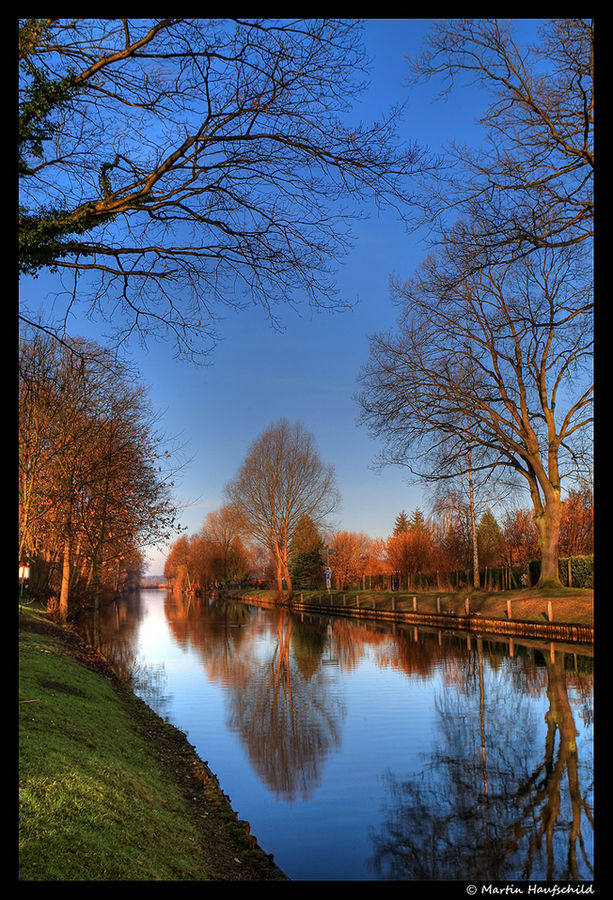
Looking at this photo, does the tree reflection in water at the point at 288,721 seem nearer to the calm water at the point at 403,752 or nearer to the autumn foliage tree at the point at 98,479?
the calm water at the point at 403,752

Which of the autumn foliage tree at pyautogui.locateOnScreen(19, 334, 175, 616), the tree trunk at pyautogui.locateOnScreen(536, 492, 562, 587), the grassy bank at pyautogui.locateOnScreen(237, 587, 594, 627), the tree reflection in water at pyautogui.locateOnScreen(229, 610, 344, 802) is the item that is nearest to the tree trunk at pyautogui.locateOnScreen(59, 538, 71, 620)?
the autumn foliage tree at pyautogui.locateOnScreen(19, 334, 175, 616)

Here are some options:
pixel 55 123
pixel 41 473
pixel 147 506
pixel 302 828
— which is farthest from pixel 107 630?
pixel 55 123

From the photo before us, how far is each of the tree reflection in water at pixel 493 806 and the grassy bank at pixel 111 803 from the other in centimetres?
164

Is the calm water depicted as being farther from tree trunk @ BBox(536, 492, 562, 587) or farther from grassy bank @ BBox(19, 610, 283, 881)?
tree trunk @ BBox(536, 492, 562, 587)

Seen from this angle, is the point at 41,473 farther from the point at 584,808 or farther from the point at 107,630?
the point at 107,630

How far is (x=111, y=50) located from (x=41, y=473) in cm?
1197

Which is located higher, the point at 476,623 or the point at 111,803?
the point at 111,803

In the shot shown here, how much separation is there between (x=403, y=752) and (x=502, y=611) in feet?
56.2

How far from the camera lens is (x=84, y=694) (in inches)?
426

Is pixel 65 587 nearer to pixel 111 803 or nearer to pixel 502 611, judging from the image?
pixel 502 611

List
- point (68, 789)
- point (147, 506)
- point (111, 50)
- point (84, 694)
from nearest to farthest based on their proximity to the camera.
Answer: point (68, 789) → point (111, 50) → point (84, 694) → point (147, 506)

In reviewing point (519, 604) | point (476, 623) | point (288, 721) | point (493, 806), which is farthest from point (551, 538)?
point (493, 806)

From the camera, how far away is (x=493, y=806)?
7.86 meters
